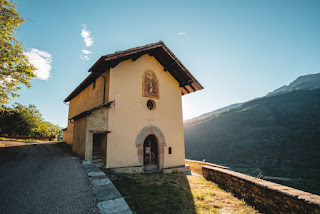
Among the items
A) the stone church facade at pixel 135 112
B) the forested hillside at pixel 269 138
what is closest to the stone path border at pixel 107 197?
the stone church facade at pixel 135 112

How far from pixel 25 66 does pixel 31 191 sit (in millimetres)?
9193

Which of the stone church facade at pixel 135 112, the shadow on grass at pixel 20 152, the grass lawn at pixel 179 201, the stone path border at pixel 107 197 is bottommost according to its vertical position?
the grass lawn at pixel 179 201

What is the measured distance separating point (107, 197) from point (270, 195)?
426 cm

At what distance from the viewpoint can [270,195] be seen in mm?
4184

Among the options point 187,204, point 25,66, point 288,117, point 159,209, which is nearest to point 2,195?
point 159,209

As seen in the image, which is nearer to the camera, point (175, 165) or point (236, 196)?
point (236, 196)

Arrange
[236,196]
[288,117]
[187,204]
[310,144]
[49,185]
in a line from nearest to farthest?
[49,185] → [187,204] → [236,196] → [310,144] → [288,117]

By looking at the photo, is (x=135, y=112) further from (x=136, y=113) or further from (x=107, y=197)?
(x=107, y=197)

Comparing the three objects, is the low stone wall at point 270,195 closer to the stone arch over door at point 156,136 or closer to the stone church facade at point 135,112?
the stone arch over door at point 156,136

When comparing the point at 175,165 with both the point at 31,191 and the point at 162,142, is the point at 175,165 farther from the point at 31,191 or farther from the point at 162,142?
the point at 31,191

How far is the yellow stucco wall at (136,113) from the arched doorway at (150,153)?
0.61 m

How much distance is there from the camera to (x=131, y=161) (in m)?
7.79

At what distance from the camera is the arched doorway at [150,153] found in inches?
352

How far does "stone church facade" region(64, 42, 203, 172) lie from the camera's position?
288 inches
